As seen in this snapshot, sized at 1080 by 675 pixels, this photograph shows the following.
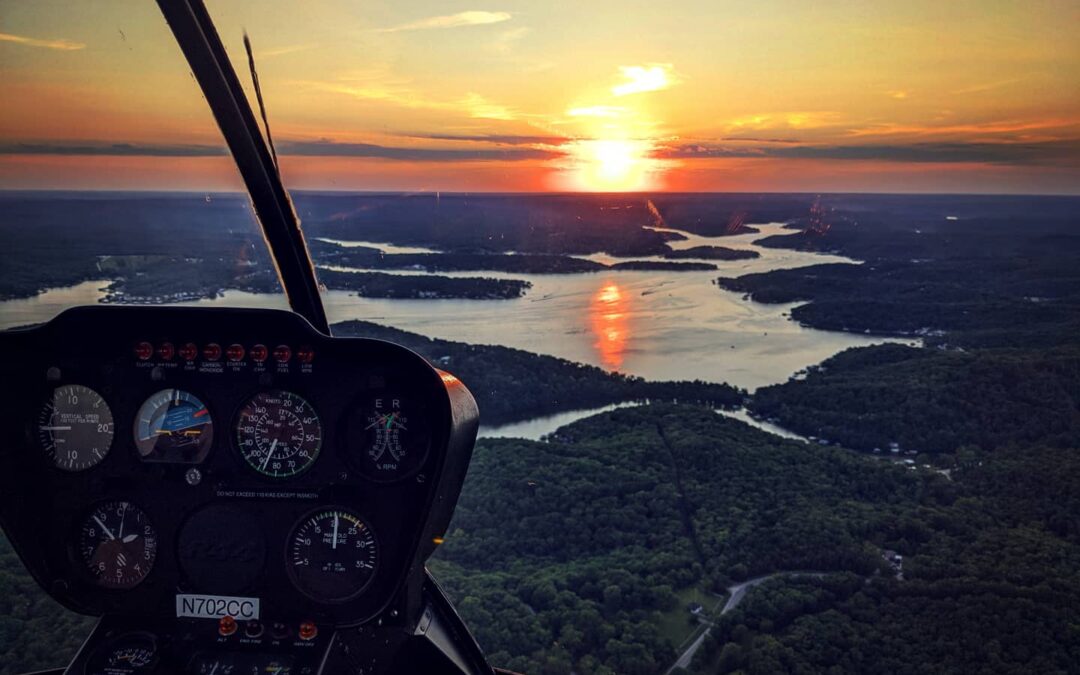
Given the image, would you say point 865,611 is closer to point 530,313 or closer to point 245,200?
point 245,200

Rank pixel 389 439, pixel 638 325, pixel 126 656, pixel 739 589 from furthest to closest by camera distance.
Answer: pixel 638 325, pixel 739 589, pixel 389 439, pixel 126 656

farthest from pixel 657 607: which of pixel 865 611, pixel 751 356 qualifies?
pixel 751 356

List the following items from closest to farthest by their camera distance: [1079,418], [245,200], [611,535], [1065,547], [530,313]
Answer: [245,200], [1065,547], [611,535], [1079,418], [530,313]

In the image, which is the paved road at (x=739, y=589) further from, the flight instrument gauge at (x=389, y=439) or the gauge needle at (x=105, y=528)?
the gauge needle at (x=105, y=528)

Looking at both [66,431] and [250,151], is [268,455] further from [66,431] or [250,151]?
[250,151]

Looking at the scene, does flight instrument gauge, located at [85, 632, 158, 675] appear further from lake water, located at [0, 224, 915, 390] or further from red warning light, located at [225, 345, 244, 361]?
lake water, located at [0, 224, 915, 390]

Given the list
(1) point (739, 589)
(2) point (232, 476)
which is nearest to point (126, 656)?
(2) point (232, 476)

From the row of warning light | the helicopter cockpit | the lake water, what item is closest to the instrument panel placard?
the helicopter cockpit
